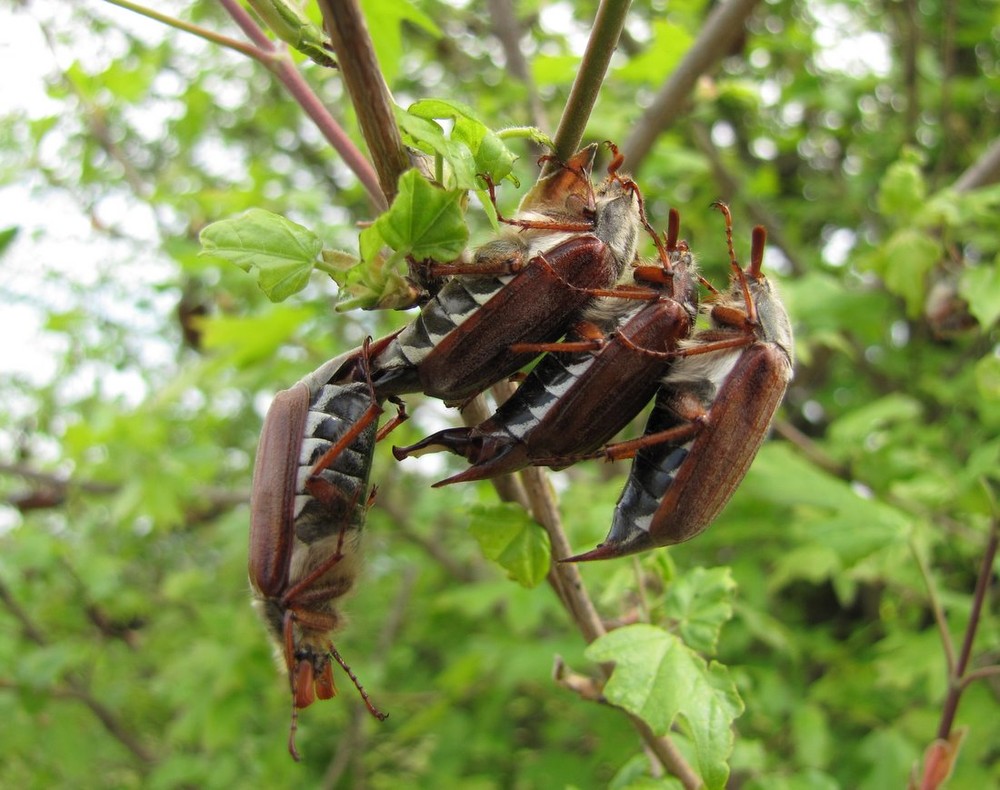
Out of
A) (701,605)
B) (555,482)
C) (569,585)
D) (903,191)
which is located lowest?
(555,482)

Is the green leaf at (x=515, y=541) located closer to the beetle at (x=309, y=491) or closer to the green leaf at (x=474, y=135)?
the beetle at (x=309, y=491)

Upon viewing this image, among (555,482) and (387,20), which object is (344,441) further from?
(555,482)

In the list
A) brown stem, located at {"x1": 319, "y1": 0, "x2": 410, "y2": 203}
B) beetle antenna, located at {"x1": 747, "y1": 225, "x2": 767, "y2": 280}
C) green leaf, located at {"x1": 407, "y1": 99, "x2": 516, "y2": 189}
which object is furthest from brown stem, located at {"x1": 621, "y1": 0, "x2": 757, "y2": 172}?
brown stem, located at {"x1": 319, "y1": 0, "x2": 410, "y2": 203}

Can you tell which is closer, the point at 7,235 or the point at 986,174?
the point at 7,235

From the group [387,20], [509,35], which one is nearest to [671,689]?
[387,20]

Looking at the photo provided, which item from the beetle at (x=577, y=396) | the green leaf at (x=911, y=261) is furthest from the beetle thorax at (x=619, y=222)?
the green leaf at (x=911, y=261)

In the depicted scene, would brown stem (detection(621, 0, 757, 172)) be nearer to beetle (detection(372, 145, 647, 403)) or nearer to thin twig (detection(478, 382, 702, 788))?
beetle (detection(372, 145, 647, 403))

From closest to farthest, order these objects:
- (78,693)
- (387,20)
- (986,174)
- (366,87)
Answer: (366,87) < (387,20) < (986,174) < (78,693)

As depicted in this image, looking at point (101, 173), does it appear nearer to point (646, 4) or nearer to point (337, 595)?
point (646, 4)
